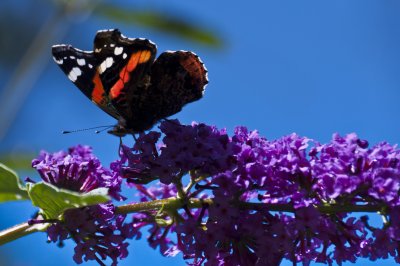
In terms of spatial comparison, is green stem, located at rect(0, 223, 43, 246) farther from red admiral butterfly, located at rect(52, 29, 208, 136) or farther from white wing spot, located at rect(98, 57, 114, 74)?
white wing spot, located at rect(98, 57, 114, 74)

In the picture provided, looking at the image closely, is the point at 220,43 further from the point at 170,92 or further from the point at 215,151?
the point at 215,151

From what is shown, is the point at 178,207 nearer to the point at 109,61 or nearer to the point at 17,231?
the point at 17,231

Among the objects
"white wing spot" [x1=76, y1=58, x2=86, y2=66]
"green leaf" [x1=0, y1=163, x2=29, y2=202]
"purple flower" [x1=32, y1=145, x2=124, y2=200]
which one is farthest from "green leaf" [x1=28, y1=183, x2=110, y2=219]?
"white wing spot" [x1=76, y1=58, x2=86, y2=66]

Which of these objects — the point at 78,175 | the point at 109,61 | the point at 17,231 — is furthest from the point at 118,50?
the point at 17,231

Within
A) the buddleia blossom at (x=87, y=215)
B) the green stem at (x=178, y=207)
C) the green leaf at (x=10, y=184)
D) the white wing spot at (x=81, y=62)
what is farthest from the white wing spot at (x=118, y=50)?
the green leaf at (x=10, y=184)

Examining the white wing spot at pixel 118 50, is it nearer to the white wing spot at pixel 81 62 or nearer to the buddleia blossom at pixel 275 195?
the white wing spot at pixel 81 62

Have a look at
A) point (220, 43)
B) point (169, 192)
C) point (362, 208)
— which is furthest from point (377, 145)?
point (220, 43)

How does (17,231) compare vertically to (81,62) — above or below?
below
